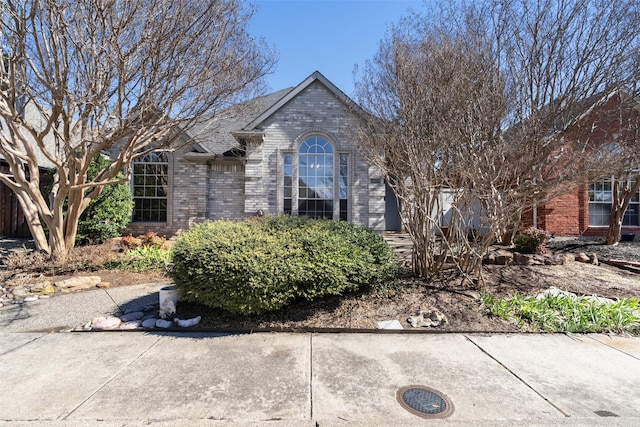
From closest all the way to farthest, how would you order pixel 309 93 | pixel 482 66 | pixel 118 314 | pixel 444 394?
pixel 444 394 → pixel 118 314 → pixel 482 66 → pixel 309 93

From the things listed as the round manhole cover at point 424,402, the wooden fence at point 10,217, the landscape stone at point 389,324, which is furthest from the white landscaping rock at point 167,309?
the wooden fence at point 10,217

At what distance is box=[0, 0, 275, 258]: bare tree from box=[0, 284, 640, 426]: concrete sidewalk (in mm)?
4475

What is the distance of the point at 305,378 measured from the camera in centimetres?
312

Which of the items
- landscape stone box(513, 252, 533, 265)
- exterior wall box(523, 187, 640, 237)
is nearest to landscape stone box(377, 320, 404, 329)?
landscape stone box(513, 252, 533, 265)

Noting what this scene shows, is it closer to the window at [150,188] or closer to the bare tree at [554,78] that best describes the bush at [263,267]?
the bare tree at [554,78]

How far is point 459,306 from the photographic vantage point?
5.05m

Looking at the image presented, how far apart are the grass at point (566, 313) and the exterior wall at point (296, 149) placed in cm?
629

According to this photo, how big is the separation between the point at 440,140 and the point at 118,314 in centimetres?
640

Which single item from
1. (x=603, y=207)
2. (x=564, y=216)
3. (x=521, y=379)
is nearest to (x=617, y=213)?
(x=564, y=216)

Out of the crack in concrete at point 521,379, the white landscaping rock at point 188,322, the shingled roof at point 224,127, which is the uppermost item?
the shingled roof at point 224,127

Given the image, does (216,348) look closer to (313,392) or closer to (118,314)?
(313,392)

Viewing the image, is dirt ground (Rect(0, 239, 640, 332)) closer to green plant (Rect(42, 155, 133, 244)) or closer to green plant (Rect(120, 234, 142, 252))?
green plant (Rect(120, 234, 142, 252))

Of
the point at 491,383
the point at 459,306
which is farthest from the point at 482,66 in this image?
the point at 491,383

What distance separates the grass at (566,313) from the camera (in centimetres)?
448
